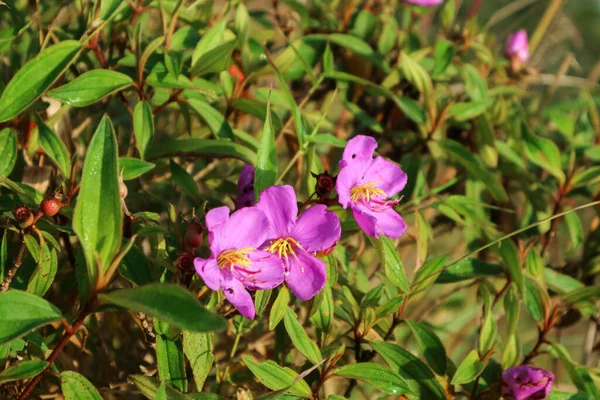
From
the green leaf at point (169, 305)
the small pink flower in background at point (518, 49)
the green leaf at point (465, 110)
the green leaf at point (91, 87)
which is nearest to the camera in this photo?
the green leaf at point (169, 305)

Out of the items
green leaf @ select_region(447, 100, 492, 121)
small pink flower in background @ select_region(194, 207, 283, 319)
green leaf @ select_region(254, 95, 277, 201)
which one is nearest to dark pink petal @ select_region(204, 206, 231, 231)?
small pink flower in background @ select_region(194, 207, 283, 319)

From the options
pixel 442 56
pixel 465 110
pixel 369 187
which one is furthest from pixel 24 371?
pixel 442 56

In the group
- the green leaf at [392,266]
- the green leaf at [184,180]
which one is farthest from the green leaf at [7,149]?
the green leaf at [392,266]

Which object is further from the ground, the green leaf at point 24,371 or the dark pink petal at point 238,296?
the dark pink petal at point 238,296

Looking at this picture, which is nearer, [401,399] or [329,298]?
[329,298]

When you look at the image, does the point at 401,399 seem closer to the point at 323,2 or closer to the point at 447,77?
the point at 447,77

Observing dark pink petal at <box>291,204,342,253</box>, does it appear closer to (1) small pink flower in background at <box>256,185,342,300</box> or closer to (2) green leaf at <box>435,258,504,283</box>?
(1) small pink flower in background at <box>256,185,342,300</box>

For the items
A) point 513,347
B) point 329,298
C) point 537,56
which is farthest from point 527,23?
point 329,298

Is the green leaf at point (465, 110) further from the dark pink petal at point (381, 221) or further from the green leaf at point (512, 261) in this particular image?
the dark pink petal at point (381, 221)
